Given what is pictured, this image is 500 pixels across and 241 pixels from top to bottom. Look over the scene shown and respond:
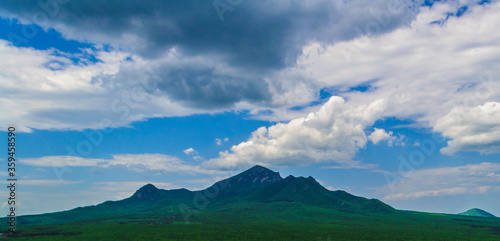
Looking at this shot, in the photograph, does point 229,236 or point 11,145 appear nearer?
point 11,145

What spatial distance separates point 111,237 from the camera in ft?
562

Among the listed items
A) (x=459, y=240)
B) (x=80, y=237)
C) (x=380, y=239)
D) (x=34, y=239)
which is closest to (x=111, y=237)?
(x=80, y=237)

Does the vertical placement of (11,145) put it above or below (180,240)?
above

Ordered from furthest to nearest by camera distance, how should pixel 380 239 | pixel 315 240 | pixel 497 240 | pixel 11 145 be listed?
pixel 497 240 → pixel 380 239 → pixel 315 240 → pixel 11 145

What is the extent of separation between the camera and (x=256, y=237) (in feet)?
542

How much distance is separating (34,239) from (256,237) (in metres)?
117

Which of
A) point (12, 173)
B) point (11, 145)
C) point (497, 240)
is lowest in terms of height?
point (497, 240)

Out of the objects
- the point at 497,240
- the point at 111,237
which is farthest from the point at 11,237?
the point at 497,240

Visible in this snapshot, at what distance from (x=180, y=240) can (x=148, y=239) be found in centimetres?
1955

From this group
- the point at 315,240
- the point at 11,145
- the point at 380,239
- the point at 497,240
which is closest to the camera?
the point at 11,145

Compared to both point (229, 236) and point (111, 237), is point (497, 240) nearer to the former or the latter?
point (229, 236)

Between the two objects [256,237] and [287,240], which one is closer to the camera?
[287,240]

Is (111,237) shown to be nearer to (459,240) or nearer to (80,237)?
(80,237)

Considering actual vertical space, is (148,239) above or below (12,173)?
below
